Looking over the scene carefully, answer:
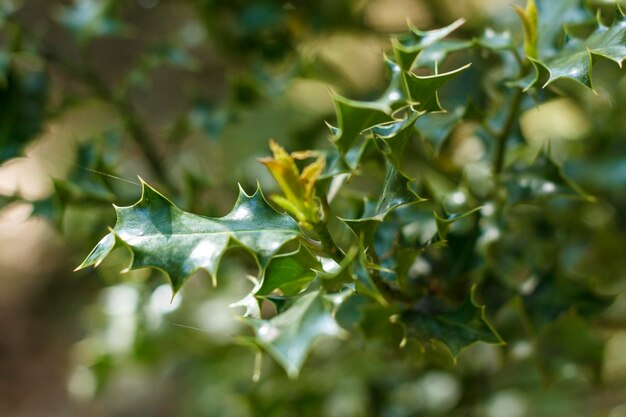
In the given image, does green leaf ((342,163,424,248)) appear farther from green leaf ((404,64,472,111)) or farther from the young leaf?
the young leaf

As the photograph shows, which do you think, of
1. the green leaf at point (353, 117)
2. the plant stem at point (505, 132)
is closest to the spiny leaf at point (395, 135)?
the green leaf at point (353, 117)

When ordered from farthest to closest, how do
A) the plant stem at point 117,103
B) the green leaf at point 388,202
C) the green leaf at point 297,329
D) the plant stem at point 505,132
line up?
the plant stem at point 117,103 < the plant stem at point 505,132 < the green leaf at point 388,202 < the green leaf at point 297,329

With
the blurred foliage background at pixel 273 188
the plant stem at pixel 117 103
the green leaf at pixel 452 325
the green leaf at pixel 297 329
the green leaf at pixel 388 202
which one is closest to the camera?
the green leaf at pixel 297 329

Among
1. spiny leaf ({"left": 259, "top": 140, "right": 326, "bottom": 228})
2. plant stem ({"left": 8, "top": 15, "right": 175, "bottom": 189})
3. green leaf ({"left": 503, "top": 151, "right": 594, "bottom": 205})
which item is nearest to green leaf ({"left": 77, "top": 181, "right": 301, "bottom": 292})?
spiny leaf ({"left": 259, "top": 140, "right": 326, "bottom": 228})

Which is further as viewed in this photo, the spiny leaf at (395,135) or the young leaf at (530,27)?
the young leaf at (530,27)

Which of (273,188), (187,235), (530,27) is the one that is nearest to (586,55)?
(530,27)

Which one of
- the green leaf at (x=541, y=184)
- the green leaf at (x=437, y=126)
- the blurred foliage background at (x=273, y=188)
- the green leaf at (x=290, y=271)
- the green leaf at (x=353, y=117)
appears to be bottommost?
the blurred foliage background at (x=273, y=188)

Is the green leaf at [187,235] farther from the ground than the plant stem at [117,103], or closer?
farther from the ground

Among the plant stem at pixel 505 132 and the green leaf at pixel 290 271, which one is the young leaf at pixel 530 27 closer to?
the plant stem at pixel 505 132
